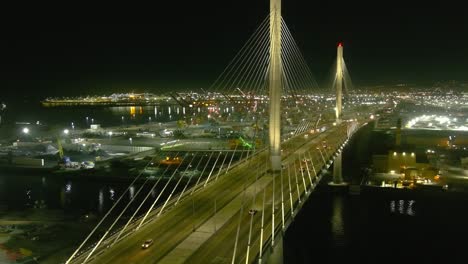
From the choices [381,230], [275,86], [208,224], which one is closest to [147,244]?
[208,224]

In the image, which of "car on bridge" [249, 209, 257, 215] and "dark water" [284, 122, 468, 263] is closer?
"car on bridge" [249, 209, 257, 215]

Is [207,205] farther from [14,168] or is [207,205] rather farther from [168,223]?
[14,168]

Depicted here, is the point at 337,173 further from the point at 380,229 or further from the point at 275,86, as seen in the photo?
the point at 275,86

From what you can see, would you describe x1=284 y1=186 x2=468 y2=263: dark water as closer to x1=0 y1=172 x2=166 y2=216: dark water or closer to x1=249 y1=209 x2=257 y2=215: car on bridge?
x1=249 y1=209 x2=257 y2=215: car on bridge

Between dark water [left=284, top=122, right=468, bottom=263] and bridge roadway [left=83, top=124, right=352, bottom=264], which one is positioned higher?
bridge roadway [left=83, top=124, right=352, bottom=264]

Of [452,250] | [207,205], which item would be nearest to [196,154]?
[452,250]

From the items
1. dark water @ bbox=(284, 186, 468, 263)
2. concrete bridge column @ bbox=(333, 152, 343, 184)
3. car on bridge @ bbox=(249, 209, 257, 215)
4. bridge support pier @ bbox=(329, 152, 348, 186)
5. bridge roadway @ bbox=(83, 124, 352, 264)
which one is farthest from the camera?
concrete bridge column @ bbox=(333, 152, 343, 184)

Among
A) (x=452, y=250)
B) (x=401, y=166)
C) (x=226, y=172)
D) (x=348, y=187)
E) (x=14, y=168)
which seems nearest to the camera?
(x=226, y=172)

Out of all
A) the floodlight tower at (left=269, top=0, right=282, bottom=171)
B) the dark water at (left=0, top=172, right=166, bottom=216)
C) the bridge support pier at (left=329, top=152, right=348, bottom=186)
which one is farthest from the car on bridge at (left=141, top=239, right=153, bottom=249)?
the bridge support pier at (left=329, top=152, right=348, bottom=186)

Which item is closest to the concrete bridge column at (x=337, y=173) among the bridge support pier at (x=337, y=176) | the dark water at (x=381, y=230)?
the bridge support pier at (x=337, y=176)
